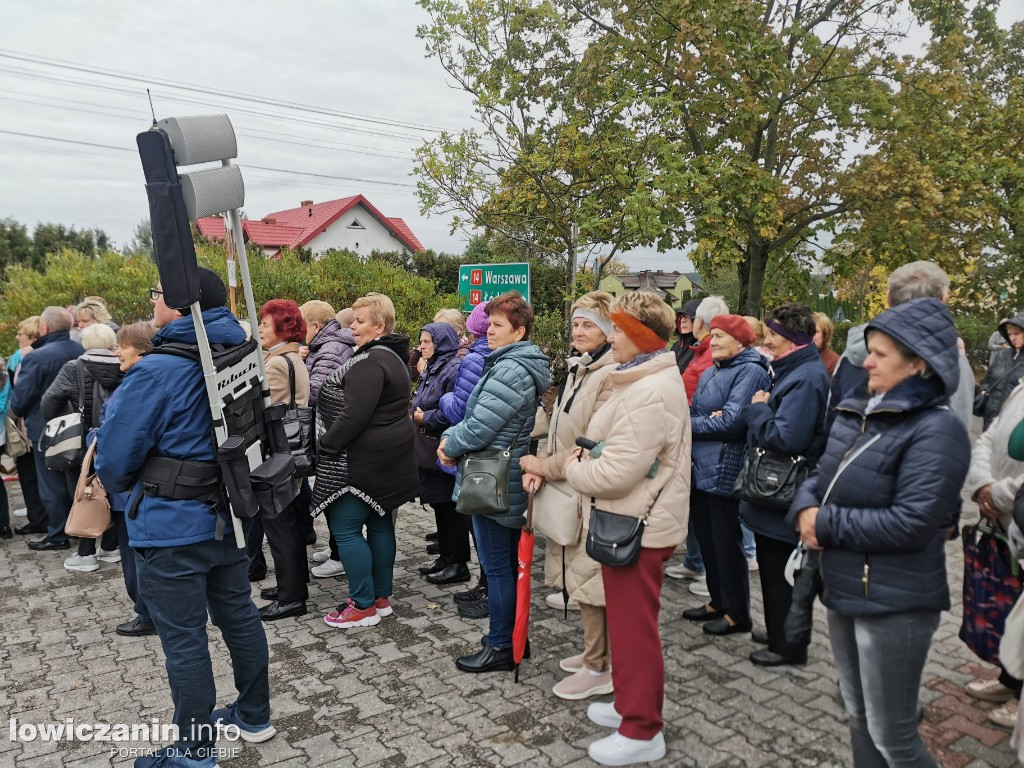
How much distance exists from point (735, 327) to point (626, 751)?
2.53 m

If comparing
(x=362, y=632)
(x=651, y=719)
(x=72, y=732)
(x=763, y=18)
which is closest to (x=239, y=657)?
(x=72, y=732)

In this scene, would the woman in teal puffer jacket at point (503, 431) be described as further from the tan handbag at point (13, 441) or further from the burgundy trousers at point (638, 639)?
the tan handbag at point (13, 441)

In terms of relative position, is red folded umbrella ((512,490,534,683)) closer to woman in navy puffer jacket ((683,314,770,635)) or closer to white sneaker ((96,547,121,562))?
woman in navy puffer jacket ((683,314,770,635))

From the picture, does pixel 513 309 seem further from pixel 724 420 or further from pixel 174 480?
pixel 174 480

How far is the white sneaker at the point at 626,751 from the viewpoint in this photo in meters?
Answer: 3.26

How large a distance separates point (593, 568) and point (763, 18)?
43.1 ft

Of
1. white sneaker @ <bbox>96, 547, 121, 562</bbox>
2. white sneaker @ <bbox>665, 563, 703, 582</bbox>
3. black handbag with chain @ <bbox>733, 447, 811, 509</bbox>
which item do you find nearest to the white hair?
black handbag with chain @ <bbox>733, 447, 811, 509</bbox>

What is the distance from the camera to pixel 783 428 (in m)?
3.97

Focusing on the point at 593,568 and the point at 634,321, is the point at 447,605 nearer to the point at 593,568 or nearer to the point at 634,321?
the point at 593,568

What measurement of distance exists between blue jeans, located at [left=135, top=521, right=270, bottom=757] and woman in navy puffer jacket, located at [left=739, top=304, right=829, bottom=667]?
2696 mm

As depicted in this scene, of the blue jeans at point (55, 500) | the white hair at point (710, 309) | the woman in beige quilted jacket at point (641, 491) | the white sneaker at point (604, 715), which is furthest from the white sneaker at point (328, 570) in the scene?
the white hair at point (710, 309)

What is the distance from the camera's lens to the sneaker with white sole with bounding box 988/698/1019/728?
11.6ft

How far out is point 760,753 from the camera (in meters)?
3.37

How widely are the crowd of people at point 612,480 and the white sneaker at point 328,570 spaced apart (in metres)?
0.02
